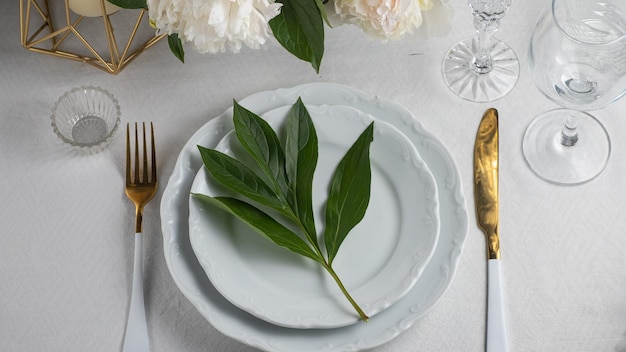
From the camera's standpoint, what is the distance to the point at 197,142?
76 centimetres

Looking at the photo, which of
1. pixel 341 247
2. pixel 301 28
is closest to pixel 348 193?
pixel 341 247

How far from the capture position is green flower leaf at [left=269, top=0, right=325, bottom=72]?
0.69 m

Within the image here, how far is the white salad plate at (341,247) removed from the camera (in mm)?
662

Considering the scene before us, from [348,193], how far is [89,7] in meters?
0.36

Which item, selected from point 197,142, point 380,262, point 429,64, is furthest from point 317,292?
point 429,64

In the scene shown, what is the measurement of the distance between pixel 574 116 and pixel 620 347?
0.79 feet

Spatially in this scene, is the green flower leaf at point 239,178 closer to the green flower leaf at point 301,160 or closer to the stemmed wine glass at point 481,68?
the green flower leaf at point 301,160

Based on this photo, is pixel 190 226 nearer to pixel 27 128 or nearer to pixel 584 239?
pixel 27 128

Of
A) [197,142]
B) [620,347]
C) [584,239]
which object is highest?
[197,142]

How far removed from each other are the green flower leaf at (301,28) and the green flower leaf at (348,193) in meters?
0.09

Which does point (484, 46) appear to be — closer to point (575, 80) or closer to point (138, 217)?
point (575, 80)

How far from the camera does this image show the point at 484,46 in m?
0.81

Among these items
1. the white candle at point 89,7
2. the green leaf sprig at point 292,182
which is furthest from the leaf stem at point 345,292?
the white candle at point 89,7

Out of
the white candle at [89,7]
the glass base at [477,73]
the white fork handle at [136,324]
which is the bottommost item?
the white fork handle at [136,324]
